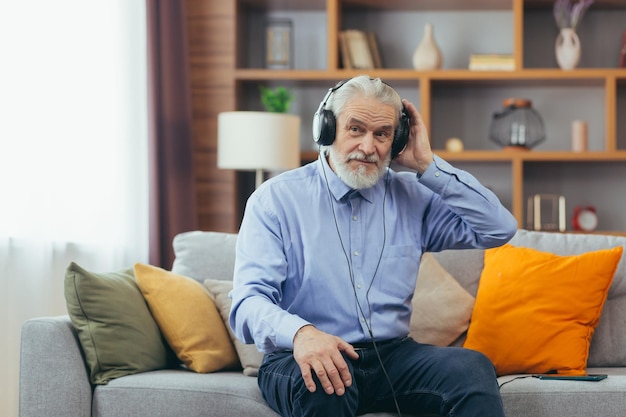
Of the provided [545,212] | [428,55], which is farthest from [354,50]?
[545,212]

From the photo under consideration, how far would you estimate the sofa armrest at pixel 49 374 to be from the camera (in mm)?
2262

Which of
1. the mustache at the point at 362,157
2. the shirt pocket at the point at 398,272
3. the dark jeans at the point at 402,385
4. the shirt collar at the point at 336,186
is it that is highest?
the mustache at the point at 362,157

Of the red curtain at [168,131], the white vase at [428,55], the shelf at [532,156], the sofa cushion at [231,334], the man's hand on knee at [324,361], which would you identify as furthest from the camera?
the white vase at [428,55]

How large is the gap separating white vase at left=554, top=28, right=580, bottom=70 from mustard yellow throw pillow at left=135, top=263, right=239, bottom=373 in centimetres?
264

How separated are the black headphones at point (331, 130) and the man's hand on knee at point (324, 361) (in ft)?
1.85

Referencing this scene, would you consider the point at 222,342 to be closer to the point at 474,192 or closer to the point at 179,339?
the point at 179,339

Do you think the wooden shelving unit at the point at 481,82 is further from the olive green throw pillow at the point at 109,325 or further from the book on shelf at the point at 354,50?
the olive green throw pillow at the point at 109,325

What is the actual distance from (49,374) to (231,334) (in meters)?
0.53

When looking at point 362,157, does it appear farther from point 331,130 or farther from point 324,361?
point 324,361

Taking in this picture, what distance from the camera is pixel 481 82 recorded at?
462 cm

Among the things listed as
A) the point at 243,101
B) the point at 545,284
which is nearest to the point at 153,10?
the point at 243,101

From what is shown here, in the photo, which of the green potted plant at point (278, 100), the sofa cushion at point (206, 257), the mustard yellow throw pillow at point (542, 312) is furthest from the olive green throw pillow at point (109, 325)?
the green potted plant at point (278, 100)

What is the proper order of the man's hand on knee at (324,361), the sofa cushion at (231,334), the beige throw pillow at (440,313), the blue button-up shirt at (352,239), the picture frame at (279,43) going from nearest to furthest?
the man's hand on knee at (324,361), the blue button-up shirt at (352,239), the sofa cushion at (231,334), the beige throw pillow at (440,313), the picture frame at (279,43)

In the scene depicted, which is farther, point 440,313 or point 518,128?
point 518,128
